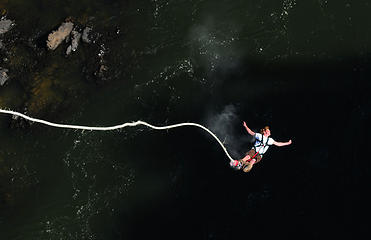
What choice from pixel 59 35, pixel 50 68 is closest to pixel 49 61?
pixel 50 68

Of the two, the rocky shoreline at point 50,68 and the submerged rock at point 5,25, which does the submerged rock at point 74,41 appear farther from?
the submerged rock at point 5,25

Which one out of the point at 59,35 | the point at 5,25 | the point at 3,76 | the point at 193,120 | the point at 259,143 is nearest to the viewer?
the point at 259,143

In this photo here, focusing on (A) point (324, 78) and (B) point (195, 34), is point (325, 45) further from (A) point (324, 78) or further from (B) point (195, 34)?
(B) point (195, 34)

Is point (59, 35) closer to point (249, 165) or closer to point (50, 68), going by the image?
point (50, 68)

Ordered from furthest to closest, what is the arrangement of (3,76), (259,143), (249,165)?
(3,76)
(249,165)
(259,143)

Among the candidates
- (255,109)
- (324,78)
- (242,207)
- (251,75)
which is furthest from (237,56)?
(242,207)

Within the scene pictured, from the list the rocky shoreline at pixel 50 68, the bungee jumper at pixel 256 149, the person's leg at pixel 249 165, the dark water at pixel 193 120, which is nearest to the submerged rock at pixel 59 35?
the rocky shoreline at pixel 50 68

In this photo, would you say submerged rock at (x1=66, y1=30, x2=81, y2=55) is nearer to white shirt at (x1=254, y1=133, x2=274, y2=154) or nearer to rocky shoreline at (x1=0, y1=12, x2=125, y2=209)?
rocky shoreline at (x1=0, y1=12, x2=125, y2=209)
